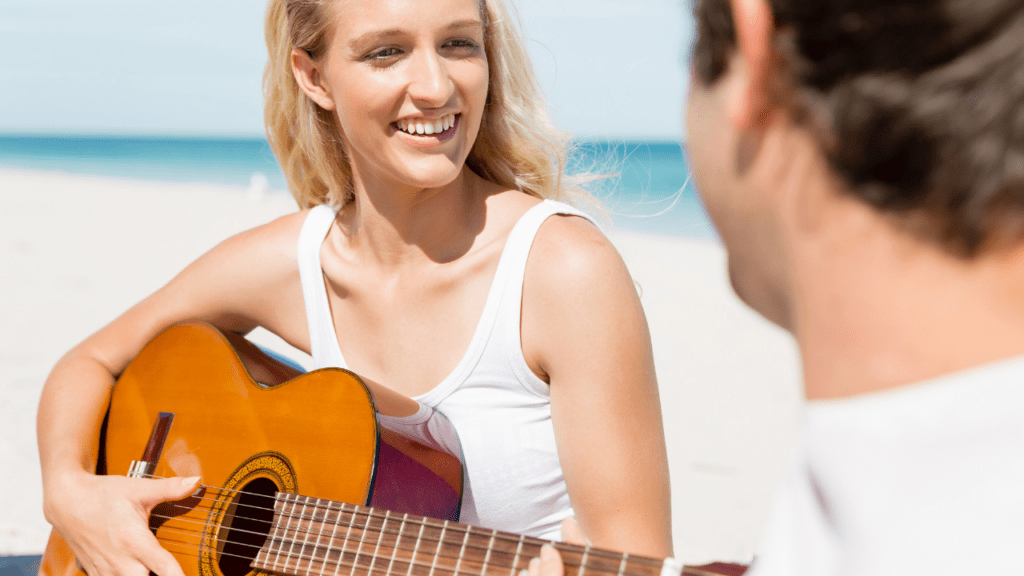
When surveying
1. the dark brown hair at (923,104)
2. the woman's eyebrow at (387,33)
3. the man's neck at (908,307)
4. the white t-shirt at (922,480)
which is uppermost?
the woman's eyebrow at (387,33)

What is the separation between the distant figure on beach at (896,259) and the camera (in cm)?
58

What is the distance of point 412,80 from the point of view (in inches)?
73.5

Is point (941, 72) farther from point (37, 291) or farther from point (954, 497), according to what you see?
point (37, 291)

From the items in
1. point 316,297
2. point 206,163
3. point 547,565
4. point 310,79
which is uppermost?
point 206,163

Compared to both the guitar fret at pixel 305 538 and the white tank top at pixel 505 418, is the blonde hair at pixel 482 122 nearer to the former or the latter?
the white tank top at pixel 505 418

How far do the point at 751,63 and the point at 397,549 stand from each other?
1.10 metres

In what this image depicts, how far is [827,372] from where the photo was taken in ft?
2.26

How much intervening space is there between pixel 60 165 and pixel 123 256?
18.9 m

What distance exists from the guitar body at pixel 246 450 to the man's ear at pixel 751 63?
120 centimetres

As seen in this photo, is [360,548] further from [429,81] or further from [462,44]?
[462,44]

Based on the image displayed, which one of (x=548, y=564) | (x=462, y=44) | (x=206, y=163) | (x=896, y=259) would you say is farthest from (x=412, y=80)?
(x=206, y=163)

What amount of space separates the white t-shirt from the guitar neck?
1.48 feet

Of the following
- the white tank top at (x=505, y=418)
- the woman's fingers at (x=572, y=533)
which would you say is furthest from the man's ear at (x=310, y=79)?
the woman's fingers at (x=572, y=533)

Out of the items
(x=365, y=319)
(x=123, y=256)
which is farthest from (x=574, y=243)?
(x=123, y=256)
